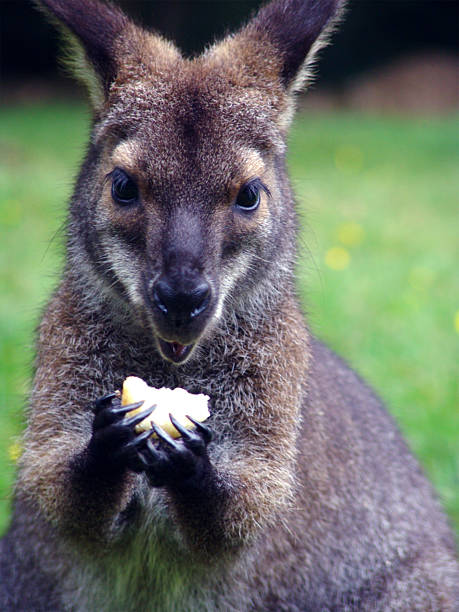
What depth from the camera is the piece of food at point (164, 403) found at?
3193 mm

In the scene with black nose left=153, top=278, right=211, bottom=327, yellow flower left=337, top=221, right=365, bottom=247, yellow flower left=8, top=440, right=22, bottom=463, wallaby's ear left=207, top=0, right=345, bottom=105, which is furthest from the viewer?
yellow flower left=337, top=221, right=365, bottom=247

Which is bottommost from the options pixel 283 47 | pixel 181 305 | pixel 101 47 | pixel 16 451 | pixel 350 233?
pixel 16 451

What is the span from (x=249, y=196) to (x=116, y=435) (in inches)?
42.0

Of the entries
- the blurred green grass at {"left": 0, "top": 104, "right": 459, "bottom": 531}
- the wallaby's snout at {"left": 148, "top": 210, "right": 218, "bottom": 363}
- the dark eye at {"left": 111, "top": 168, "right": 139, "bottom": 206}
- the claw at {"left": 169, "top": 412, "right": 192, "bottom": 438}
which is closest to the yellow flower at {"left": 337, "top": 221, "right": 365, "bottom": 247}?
the blurred green grass at {"left": 0, "top": 104, "right": 459, "bottom": 531}

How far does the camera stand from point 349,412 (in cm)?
439

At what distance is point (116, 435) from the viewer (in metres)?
Answer: 3.12

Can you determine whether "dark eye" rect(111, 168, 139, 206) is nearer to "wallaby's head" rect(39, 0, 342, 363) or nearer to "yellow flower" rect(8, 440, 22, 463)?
"wallaby's head" rect(39, 0, 342, 363)

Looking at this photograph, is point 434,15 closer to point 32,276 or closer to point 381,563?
point 32,276

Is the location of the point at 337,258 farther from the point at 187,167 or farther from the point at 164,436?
the point at 164,436

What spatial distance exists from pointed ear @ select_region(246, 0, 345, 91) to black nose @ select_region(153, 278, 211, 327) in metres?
1.19

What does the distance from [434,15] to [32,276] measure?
681 inches

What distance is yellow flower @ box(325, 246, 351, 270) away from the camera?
30.8 ft

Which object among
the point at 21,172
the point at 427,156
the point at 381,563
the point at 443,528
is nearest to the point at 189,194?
the point at 381,563

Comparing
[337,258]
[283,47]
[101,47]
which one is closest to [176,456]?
[101,47]
